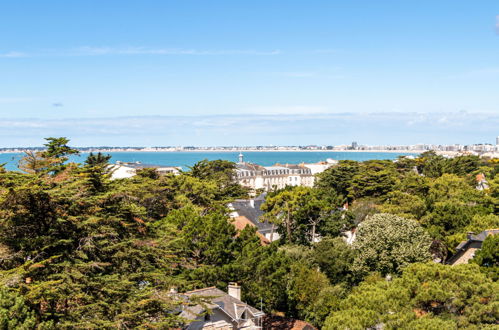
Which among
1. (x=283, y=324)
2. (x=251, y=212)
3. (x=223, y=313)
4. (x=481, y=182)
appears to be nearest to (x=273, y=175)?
(x=481, y=182)

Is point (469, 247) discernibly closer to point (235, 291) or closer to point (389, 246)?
point (389, 246)

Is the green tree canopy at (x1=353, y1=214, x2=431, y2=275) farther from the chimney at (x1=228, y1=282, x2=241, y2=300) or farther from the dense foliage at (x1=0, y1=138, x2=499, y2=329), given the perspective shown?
the chimney at (x1=228, y1=282, x2=241, y2=300)

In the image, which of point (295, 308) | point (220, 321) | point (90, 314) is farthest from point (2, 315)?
point (295, 308)

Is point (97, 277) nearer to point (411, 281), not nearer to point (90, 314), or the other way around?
point (90, 314)

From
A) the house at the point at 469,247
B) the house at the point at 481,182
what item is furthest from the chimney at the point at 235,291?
the house at the point at 481,182

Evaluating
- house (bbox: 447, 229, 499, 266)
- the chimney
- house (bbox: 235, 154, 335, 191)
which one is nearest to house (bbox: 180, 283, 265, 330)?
the chimney

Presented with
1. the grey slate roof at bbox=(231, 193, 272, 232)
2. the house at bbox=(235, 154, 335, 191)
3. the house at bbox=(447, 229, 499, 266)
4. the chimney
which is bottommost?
the house at bbox=(235, 154, 335, 191)

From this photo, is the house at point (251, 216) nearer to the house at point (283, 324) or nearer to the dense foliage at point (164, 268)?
the dense foliage at point (164, 268)
